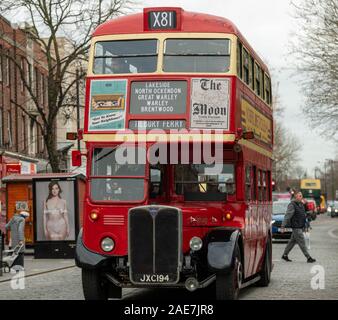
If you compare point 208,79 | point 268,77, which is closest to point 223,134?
point 208,79

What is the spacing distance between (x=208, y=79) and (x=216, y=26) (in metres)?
0.95

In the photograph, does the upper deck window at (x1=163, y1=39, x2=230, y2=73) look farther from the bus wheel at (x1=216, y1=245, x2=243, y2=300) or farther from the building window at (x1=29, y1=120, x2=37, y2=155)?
the building window at (x1=29, y1=120, x2=37, y2=155)

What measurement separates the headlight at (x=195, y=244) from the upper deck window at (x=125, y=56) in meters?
2.57

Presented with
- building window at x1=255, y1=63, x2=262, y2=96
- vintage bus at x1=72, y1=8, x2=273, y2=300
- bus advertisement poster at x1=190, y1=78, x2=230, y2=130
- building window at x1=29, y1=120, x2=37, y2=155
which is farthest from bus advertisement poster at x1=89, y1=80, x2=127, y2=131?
building window at x1=29, y1=120, x2=37, y2=155

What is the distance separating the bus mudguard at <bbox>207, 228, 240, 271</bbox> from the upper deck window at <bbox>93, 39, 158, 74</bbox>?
102 inches

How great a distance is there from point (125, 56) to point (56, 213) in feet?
51.0

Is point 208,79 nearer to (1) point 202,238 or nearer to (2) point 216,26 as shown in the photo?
(2) point 216,26

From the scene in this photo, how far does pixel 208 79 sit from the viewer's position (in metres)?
13.2

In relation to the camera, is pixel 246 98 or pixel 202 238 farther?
pixel 246 98

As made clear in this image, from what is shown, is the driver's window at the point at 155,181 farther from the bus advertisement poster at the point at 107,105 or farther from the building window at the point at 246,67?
the building window at the point at 246,67

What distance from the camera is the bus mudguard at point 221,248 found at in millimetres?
12352

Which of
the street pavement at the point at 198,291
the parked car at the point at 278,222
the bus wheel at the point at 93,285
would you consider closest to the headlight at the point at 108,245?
the bus wheel at the point at 93,285

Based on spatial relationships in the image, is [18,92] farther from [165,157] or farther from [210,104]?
[210,104]

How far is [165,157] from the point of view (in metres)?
13.1
